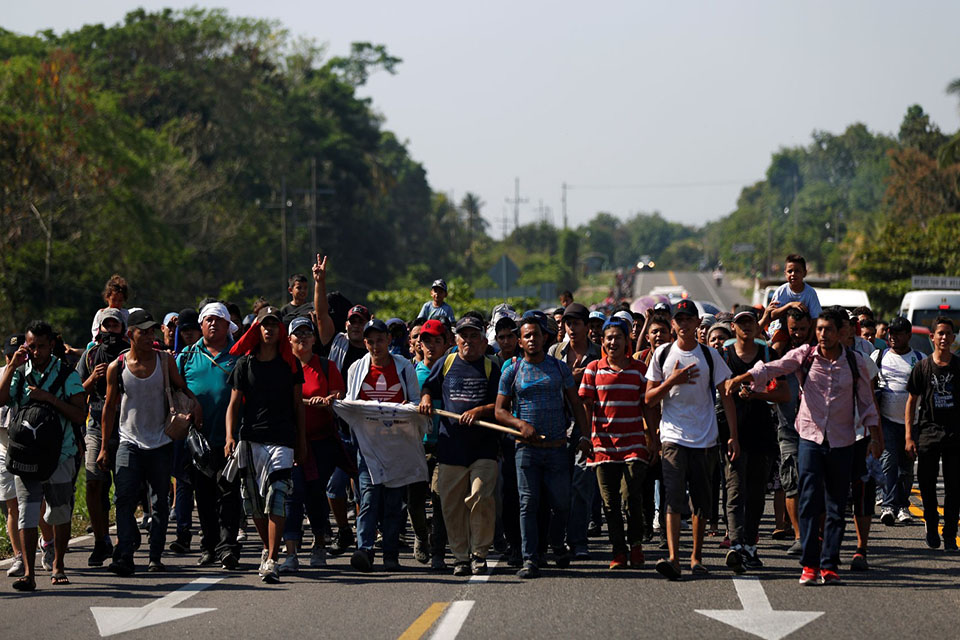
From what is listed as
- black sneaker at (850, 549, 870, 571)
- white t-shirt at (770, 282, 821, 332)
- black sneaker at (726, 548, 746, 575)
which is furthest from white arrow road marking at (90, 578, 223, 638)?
white t-shirt at (770, 282, 821, 332)

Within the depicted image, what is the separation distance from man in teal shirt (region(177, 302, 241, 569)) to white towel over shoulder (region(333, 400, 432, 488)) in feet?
3.24

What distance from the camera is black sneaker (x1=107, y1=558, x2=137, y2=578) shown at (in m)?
10.5

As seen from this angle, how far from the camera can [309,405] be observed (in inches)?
430

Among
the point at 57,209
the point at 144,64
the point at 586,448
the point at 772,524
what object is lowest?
the point at 772,524

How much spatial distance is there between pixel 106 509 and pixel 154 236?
41.6 metres

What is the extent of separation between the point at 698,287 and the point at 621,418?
10671 cm

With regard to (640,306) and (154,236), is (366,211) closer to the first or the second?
(154,236)

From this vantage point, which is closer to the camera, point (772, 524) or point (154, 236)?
point (772, 524)

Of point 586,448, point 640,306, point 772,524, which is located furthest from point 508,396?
point 640,306

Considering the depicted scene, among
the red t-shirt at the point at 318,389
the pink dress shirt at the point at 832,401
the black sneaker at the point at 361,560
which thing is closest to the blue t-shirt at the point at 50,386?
the red t-shirt at the point at 318,389

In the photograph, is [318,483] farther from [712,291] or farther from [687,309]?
[712,291]

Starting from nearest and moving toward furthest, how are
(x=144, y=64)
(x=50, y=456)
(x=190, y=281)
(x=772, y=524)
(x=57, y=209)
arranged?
(x=50, y=456) < (x=772, y=524) < (x=57, y=209) < (x=190, y=281) < (x=144, y=64)

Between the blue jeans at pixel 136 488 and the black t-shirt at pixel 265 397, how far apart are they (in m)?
0.75

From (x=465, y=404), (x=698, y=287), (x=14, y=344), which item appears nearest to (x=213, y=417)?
(x=14, y=344)
